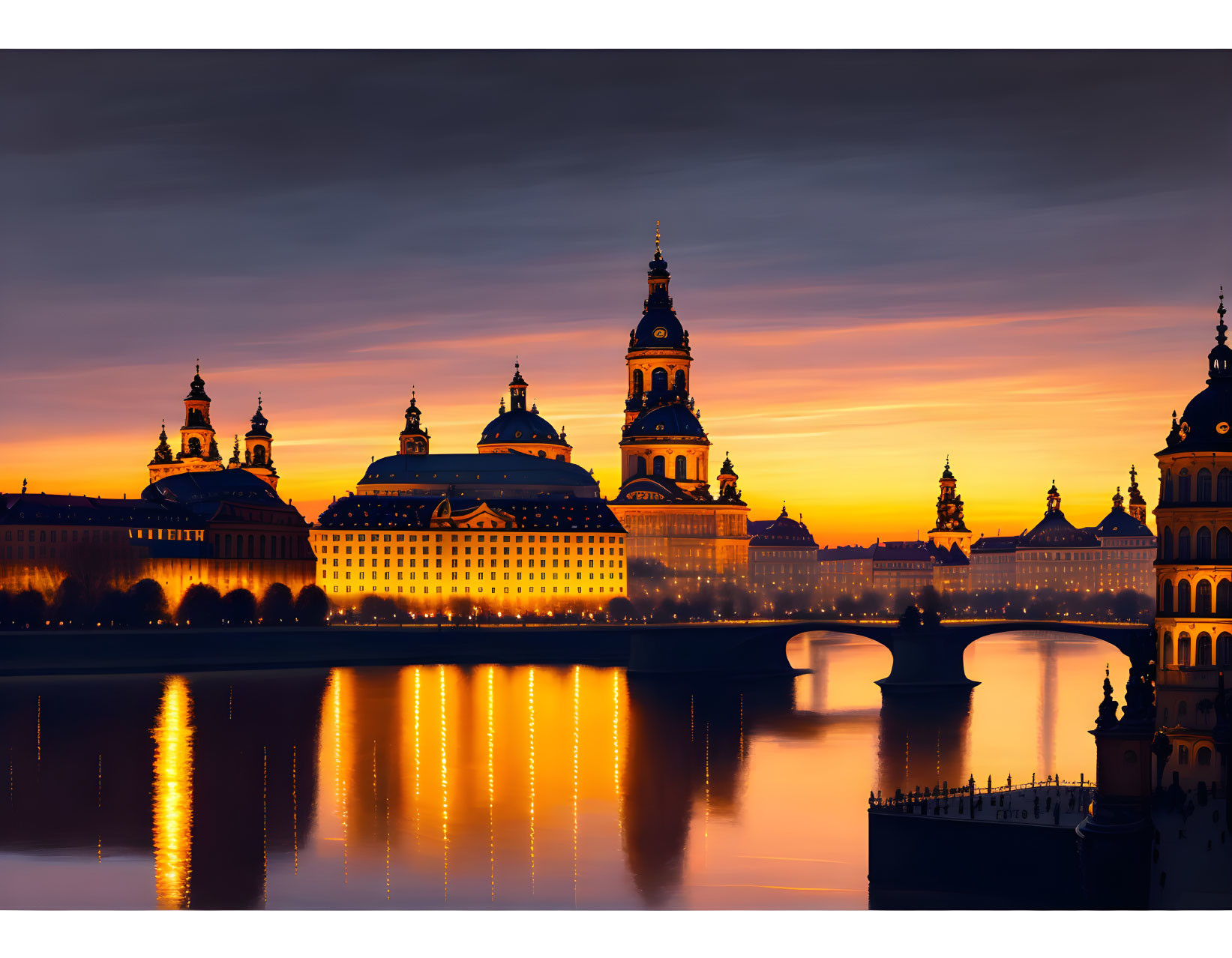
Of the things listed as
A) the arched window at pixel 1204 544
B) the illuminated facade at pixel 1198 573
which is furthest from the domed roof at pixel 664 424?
the arched window at pixel 1204 544

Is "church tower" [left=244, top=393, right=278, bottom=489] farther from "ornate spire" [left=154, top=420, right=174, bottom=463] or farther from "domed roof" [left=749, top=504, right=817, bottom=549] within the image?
"domed roof" [left=749, top=504, right=817, bottom=549]

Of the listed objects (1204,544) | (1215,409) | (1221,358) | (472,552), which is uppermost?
(1221,358)

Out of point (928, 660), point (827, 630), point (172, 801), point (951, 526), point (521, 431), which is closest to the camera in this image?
point (172, 801)

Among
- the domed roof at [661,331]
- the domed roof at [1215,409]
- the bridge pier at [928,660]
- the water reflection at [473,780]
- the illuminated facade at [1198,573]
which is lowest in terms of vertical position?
the water reflection at [473,780]

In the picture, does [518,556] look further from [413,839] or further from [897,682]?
[413,839]

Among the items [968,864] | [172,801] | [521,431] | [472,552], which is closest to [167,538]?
[472,552]

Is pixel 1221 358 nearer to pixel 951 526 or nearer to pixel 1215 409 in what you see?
pixel 1215 409

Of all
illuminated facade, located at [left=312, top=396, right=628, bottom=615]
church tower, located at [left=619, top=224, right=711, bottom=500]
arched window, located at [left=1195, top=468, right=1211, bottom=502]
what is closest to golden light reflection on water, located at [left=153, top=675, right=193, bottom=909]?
arched window, located at [left=1195, top=468, right=1211, bottom=502]

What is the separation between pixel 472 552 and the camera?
99.3 metres

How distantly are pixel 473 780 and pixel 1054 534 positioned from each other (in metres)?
105

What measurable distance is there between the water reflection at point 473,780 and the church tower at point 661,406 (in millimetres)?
54526

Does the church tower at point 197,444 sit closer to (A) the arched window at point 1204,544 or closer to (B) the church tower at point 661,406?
(B) the church tower at point 661,406

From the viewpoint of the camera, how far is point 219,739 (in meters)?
43.2

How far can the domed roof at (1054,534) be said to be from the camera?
13462 centimetres
